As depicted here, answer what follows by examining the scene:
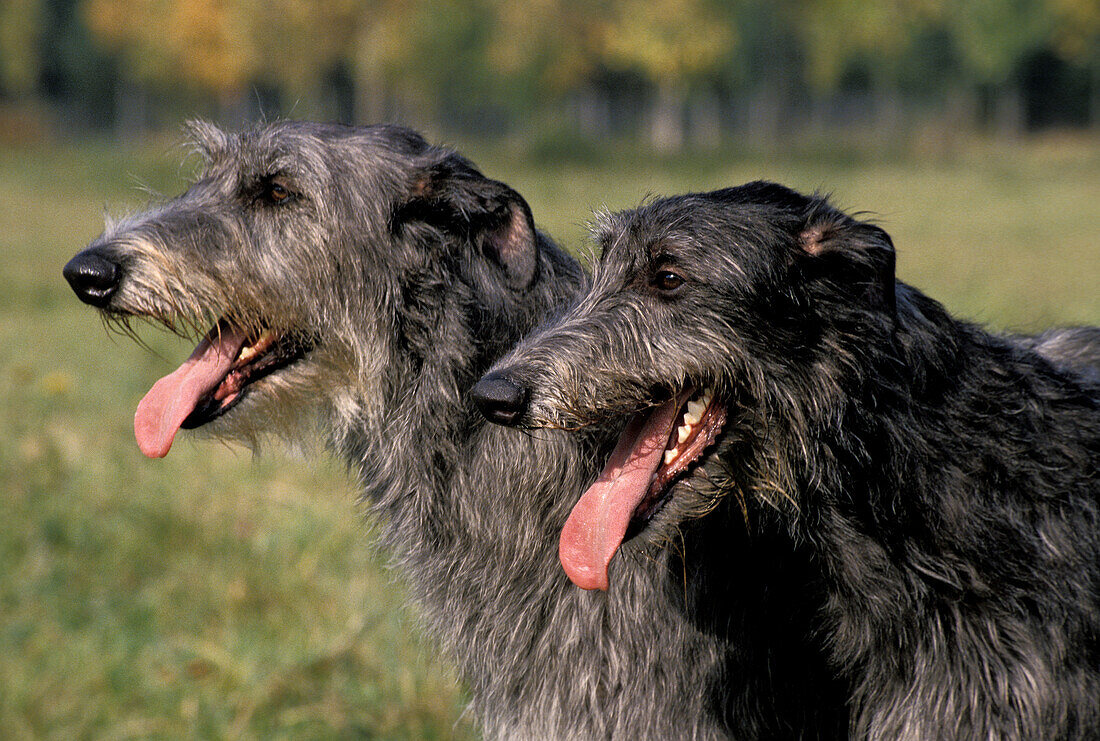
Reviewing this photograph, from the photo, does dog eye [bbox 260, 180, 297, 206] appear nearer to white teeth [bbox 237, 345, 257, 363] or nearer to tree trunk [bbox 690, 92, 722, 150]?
white teeth [bbox 237, 345, 257, 363]

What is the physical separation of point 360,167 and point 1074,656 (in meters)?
2.34

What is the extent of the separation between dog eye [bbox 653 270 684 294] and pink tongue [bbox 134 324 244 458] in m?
1.43

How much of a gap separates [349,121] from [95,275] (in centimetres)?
507

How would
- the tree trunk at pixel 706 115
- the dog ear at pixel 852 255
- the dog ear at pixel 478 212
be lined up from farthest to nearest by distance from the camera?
the tree trunk at pixel 706 115 → the dog ear at pixel 478 212 → the dog ear at pixel 852 255

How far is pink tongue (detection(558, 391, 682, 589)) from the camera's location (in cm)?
262

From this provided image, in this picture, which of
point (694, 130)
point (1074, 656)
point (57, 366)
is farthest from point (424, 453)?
point (694, 130)

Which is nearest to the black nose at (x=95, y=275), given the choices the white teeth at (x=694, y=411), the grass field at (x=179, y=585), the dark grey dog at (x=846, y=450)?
the grass field at (x=179, y=585)

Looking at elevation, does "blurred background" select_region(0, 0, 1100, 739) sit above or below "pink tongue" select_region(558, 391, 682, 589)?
below

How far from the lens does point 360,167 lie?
3.41m

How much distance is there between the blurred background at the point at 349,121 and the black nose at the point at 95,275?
1.78ft

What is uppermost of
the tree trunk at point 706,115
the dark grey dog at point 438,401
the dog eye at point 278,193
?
the dog eye at point 278,193

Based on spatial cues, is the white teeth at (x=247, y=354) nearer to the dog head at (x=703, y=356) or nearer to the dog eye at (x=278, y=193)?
the dog eye at (x=278, y=193)

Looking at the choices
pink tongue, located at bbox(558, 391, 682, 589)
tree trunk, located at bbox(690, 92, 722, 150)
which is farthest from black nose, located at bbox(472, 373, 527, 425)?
tree trunk, located at bbox(690, 92, 722, 150)

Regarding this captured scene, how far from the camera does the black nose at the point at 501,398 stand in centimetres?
254
